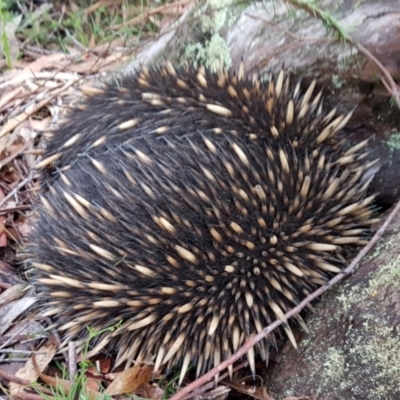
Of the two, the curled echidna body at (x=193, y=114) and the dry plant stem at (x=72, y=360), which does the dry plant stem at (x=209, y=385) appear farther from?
the curled echidna body at (x=193, y=114)

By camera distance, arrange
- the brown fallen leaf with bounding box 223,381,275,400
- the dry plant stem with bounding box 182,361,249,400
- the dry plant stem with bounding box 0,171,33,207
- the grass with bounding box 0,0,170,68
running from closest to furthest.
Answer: the dry plant stem with bounding box 182,361,249,400
the brown fallen leaf with bounding box 223,381,275,400
the dry plant stem with bounding box 0,171,33,207
the grass with bounding box 0,0,170,68

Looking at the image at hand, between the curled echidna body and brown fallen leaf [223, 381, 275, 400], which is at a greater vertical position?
the curled echidna body

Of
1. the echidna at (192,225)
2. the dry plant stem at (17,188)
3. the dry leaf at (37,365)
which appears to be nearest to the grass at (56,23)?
the dry plant stem at (17,188)

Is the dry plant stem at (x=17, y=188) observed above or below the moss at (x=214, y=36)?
below

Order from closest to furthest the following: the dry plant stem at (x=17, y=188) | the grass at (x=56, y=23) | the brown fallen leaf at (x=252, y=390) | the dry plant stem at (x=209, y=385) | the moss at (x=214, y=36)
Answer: the dry plant stem at (x=209, y=385) → the brown fallen leaf at (x=252, y=390) → the moss at (x=214, y=36) → the dry plant stem at (x=17, y=188) → the grass at (x=56, y=23)

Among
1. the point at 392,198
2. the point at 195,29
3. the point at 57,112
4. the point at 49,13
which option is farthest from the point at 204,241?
the point at 49,13

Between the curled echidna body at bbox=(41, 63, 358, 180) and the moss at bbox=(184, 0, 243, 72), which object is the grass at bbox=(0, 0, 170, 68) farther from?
the curled echidna body at bbox=(41, 63, 358, 180)

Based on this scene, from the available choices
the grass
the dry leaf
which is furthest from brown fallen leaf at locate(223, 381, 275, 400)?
the grass

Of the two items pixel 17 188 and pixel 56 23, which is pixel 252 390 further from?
pixel 56 23
